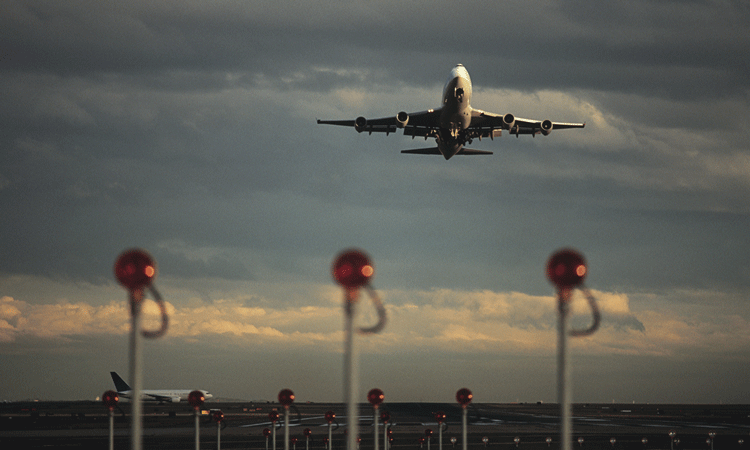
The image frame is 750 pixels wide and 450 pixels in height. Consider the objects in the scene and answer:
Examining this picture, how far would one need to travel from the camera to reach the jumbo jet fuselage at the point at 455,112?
61.1m

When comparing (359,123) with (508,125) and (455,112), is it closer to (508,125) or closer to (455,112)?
(455,112)

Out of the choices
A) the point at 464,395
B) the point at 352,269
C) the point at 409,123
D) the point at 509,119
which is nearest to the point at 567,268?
the point at 352,269

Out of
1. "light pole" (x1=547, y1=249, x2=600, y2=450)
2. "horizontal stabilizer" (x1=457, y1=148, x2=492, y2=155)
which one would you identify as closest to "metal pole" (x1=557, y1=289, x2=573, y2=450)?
"light pole" (x1=547, y1=249, x2=600, y2=450)

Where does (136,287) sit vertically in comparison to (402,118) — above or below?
below

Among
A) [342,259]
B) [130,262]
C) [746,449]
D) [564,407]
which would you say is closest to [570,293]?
[564,407]

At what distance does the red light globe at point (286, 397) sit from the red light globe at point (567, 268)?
522 inches

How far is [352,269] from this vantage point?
808cm

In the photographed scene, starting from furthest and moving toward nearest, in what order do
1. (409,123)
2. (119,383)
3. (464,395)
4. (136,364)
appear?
Result: 1. (119,383)
2. (409,123)
3. (464,395)
4. (136,364)

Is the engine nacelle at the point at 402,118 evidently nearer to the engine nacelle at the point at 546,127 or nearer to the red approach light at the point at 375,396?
the engine nacelle at the point at 546,127

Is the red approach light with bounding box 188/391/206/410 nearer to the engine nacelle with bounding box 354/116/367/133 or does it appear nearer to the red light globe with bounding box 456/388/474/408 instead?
the red light globe with bounding box 456/388/474/408

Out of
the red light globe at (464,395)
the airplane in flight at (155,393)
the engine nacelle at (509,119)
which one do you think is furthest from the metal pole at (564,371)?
the airplane in flight at (155,393)

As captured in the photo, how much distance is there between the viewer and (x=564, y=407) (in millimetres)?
7816

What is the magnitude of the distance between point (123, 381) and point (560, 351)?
13503 centimetres

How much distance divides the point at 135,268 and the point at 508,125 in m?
61.3
